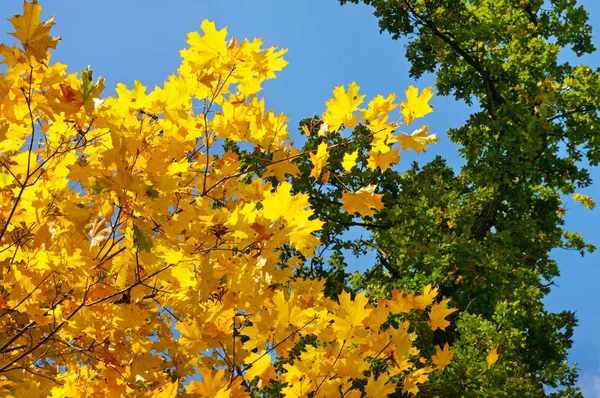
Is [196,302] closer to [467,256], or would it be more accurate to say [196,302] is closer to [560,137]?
[467,256]

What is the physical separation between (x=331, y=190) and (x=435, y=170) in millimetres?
2623

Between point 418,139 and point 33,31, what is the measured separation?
1599 mm

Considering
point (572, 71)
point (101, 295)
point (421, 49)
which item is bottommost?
point (101, 295)

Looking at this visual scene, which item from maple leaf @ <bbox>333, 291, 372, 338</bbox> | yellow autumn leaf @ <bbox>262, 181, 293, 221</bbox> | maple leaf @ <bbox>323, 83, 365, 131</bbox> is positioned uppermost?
maple leaf @ <bbox>323, 83, 365, 131</bbox>

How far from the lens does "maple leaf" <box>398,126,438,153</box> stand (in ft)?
7.95

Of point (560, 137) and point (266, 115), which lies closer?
→ point (266, 115)

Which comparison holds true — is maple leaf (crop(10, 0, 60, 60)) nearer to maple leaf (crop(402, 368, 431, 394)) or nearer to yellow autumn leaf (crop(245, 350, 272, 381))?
yellow autumn leaf (crop(245, 350, 272, 381))

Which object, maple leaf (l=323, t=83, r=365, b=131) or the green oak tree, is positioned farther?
the green oak tree

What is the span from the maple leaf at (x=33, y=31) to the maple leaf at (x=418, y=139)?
148 cm

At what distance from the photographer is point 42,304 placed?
2.65 metres

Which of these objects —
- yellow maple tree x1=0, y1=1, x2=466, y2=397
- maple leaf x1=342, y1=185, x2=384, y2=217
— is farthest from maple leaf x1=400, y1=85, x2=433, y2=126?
maple leaf x1=342, y1=185, x2=384, y2=217

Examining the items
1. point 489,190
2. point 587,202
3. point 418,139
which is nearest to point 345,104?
point 418,139

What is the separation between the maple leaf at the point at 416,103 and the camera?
7.80 feet

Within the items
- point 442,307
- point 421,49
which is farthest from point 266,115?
point 421,49
